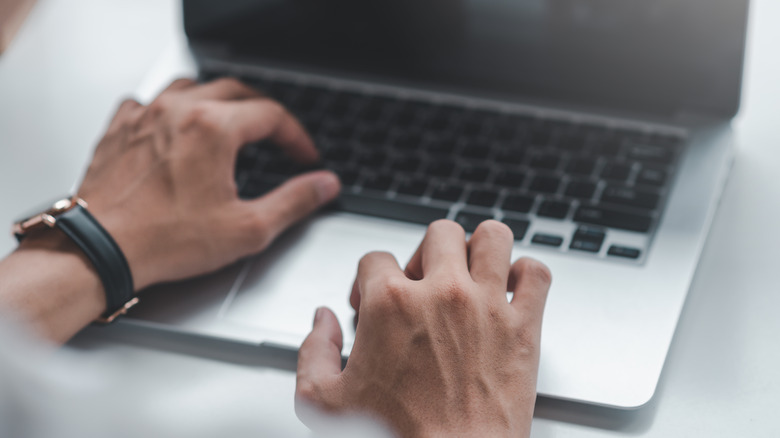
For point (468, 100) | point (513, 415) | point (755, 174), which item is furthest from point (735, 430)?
point (468, 100)

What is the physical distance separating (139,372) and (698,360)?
0.43 m

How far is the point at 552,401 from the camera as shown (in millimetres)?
588

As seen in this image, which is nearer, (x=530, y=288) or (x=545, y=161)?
(x=530, y=288)

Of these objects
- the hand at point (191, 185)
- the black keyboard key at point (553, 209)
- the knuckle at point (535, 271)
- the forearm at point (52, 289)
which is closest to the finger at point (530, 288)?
the knuckle at point (535, 271)

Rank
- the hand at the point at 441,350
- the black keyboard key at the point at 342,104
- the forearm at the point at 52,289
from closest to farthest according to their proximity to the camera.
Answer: the hand at the point at 441,350, the forearm at the point at 52,289, the black keyboard key at the point at 342,104

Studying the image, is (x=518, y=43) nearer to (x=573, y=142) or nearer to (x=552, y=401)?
(x=573, y=142)

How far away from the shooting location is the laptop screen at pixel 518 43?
30.0 inches

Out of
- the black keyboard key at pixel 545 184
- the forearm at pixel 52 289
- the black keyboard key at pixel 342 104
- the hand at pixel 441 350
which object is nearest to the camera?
the hand at pixel 441 350

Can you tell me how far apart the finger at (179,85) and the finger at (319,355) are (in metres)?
0.31

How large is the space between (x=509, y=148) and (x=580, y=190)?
9 centimetres

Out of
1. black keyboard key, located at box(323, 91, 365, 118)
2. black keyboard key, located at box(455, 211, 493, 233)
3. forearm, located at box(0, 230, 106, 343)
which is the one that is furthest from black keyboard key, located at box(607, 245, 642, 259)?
forearm, located at box(0, 230, 106, 343)

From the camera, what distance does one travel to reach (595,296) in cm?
64

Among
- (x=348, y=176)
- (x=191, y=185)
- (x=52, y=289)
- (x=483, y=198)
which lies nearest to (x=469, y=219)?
(x=483, y=198)

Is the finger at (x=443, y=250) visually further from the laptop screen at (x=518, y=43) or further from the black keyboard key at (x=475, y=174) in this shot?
the laptop screen at (x=518, y=43)
